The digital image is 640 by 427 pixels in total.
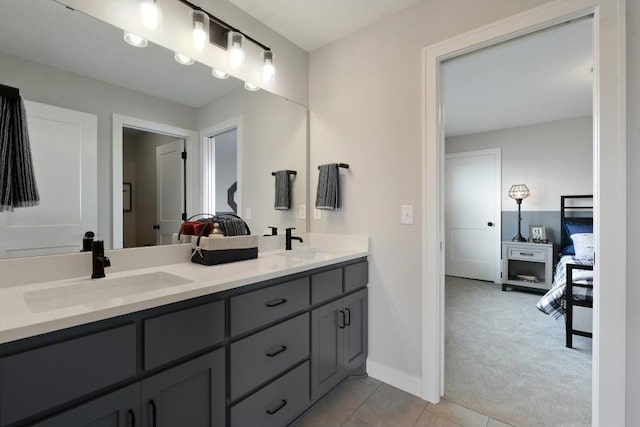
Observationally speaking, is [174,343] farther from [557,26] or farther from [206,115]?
[557,26]

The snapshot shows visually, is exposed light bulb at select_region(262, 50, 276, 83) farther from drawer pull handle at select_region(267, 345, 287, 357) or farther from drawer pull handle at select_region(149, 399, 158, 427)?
drawer pull handle at select_region(149, 399, 158, 427)

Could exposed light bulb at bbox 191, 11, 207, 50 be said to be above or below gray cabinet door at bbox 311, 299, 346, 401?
above

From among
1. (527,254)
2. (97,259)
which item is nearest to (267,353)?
(97,259)

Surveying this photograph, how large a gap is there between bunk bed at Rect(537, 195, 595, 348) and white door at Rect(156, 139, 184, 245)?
9.95 ft

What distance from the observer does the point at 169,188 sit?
1.66 meters

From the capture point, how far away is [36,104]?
1.21m

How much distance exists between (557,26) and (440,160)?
0.81m

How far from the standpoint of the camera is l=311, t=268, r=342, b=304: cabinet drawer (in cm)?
162

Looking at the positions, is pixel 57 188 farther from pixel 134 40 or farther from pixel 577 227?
pixel 577 227

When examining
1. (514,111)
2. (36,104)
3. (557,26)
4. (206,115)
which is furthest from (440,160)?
(514,111)

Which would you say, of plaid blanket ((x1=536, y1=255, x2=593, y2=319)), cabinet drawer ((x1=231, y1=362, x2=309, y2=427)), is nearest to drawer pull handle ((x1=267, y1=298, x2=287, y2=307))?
cabinet drawer ((x1=231, y1=362, x2=309, y2=427))

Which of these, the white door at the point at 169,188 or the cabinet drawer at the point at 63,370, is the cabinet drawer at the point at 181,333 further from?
the white door at the point at 169,188

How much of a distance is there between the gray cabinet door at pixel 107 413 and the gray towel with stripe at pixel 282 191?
1.48m

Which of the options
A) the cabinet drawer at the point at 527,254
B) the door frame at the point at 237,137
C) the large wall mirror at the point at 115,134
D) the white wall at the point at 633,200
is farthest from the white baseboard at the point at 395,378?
the cabinet drawer at the point at 527,254
